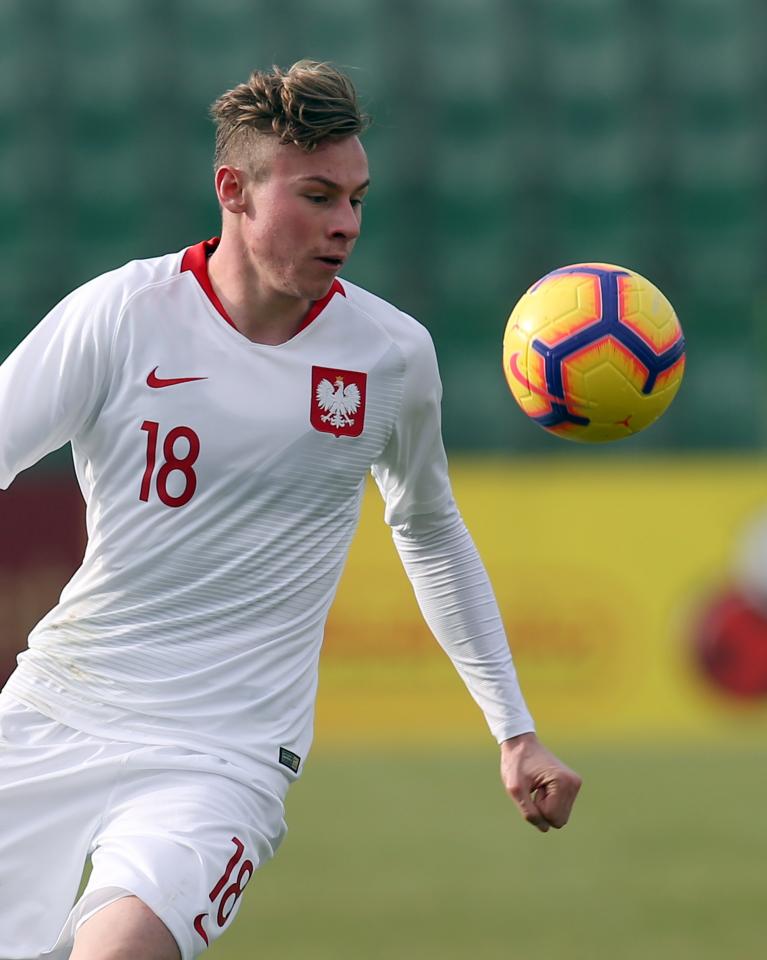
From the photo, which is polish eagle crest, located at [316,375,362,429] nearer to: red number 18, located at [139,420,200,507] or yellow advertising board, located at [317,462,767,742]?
red number 18, located at [139,420,200,507]

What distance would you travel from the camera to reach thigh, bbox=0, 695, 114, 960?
354 cm

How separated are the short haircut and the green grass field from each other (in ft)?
12.1

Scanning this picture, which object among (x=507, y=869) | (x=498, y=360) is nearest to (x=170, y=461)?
(x=507, y=869)

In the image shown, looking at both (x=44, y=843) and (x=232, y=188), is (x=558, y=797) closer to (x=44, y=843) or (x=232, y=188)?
(x=44, y=843)

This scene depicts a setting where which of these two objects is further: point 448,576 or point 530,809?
point 448,576

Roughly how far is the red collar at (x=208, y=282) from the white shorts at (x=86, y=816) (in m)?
0.91

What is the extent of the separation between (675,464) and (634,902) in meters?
5.48

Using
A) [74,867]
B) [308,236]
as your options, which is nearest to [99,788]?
[74,867]

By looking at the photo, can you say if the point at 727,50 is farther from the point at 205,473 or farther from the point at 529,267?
the point at 205,473

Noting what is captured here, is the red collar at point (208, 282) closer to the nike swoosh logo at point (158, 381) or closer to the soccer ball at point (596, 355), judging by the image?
the nike swoosh logo at point (158, 381)

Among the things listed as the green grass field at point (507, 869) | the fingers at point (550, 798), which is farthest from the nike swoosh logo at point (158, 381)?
the green grass field at point (507, 869)

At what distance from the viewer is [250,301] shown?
3768mm

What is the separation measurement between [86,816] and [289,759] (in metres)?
0.43

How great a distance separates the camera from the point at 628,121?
668 inches
